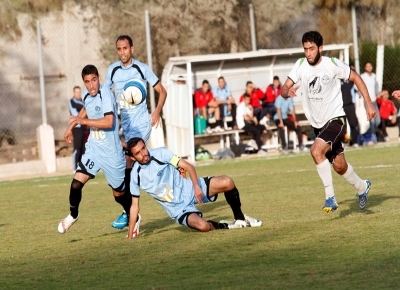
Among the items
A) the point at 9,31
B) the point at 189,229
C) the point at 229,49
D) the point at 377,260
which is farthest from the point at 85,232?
the point at 229,49

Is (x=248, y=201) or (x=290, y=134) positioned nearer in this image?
(x=248, y=201)

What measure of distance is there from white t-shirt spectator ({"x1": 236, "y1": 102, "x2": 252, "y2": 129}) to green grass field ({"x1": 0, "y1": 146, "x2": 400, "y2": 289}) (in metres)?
8.91

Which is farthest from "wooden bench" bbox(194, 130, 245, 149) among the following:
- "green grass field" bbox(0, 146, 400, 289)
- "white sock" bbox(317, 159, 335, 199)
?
"white sock" bbox(317, 159, 335, 199)

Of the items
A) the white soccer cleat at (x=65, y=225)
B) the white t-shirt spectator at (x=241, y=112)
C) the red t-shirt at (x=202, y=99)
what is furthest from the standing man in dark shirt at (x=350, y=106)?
the white soccer cleat at (x=65, y=225)

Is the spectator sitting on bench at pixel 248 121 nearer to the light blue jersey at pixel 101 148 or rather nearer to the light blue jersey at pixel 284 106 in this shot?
the light blue jersey at pixel 284 106

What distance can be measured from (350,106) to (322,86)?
13416mm

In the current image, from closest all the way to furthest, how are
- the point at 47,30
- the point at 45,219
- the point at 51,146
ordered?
the point at 45,219 < the point at 51,146 < the point at 47,30

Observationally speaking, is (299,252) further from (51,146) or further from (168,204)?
(51,146)

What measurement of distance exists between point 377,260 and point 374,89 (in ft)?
57.2

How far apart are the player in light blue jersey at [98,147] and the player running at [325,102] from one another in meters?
1.94

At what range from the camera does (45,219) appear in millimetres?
14281

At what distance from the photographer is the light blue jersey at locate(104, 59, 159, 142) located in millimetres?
12445

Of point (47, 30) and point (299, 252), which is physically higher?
point (47, 30)

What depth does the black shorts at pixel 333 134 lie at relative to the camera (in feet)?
37.9
